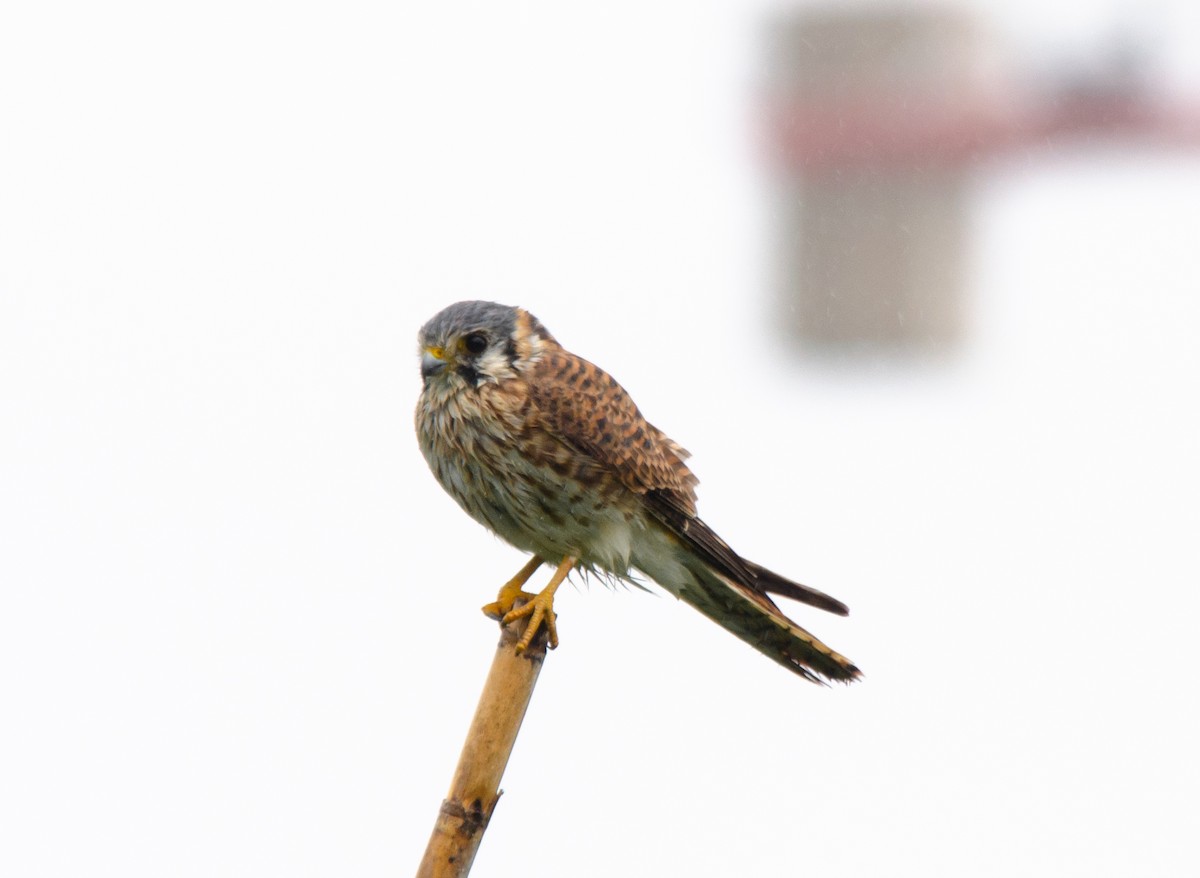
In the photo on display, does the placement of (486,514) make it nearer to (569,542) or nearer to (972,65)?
(569,542)

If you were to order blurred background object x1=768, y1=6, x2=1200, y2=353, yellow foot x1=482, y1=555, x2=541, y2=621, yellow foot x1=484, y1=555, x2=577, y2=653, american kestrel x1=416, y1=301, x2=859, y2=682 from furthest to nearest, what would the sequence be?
blurred background object x1=768, y1=6, x2=1200, y2=353 < american kestrel x1=416, y1=301, x2=859, y2=682 < yellow foot x1=482, y1=555, x2=541, y2=621 < yellow foot x1=484, y1=555, x2=577, y2=653

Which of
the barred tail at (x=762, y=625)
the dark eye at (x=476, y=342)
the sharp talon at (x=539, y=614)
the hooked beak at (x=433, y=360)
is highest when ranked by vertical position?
the dark eye at (x=476, y=342)

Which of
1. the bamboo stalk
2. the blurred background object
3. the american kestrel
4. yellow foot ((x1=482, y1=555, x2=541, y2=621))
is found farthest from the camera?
the blurred background object

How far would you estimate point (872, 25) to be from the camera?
20.5m

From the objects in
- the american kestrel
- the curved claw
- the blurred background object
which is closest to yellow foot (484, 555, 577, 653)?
the curved claw

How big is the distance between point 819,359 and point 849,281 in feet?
9.81

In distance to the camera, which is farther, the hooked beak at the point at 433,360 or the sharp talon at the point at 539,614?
the hooked beak at the point at 433,360

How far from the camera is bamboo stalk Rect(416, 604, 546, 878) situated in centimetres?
226

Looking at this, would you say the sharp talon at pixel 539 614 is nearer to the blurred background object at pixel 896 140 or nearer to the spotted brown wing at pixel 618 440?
the spotted brown wing at pixel 618 440

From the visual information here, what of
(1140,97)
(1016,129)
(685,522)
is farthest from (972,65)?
(685,522)

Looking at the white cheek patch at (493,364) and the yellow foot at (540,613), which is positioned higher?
the white cheek patch at (493,364)

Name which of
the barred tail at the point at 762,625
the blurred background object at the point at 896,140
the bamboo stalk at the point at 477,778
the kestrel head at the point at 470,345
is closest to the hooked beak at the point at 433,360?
the kestrel head at the point at 470,345

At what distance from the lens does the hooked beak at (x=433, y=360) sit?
11.0ft

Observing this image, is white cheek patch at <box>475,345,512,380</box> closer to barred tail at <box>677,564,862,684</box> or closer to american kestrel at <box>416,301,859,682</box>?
american kestrel at <box>416,301,859,682</box>
